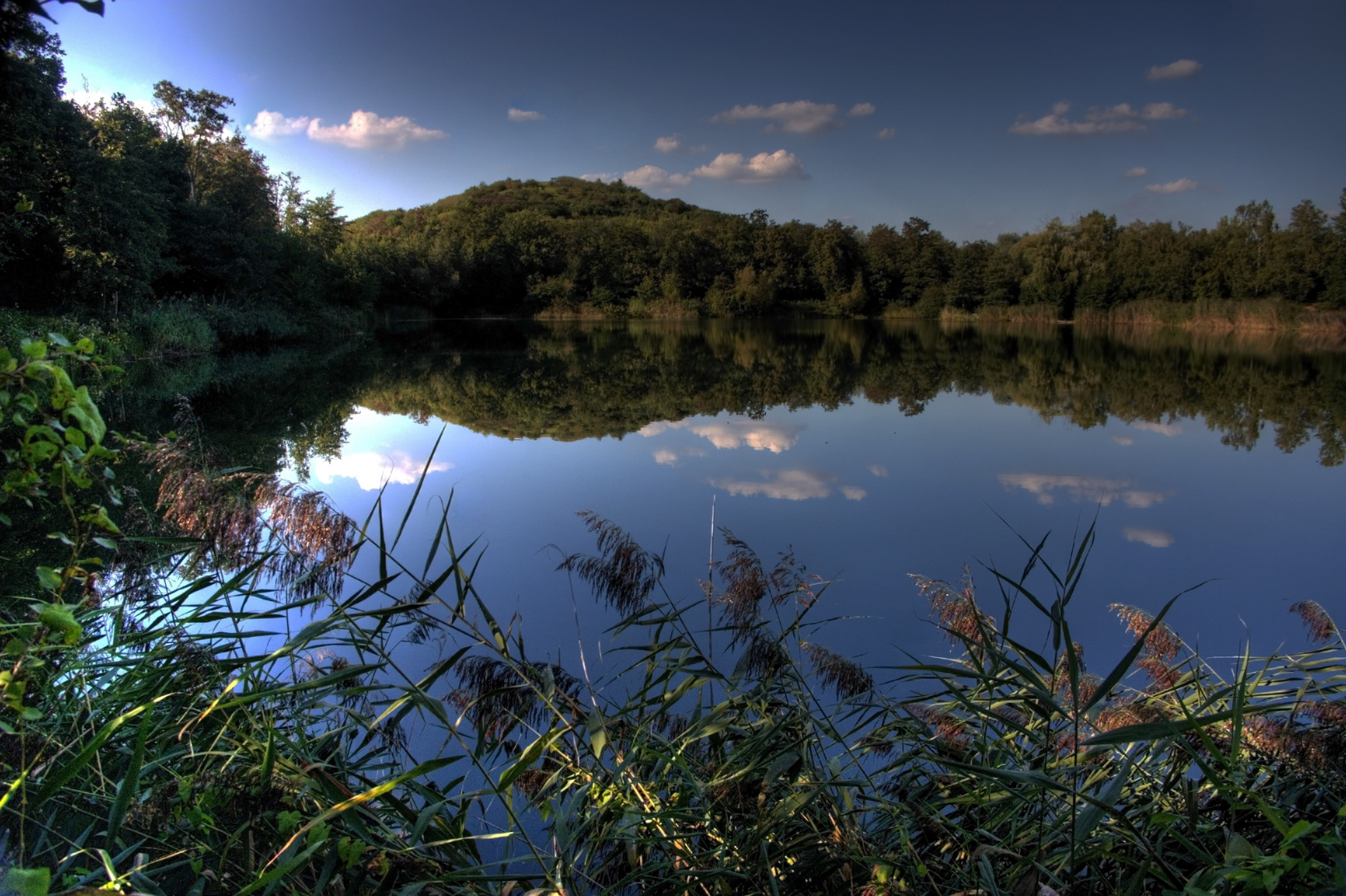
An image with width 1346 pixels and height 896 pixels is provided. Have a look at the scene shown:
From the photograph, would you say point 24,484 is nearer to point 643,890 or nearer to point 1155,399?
point 643,890

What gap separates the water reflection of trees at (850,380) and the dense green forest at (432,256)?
6.43 m

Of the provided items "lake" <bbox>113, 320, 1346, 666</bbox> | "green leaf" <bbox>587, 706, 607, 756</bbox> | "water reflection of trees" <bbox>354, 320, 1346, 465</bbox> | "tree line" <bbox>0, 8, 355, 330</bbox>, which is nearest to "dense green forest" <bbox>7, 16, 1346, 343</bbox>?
"tree line" <bbox>0, 8, 355, 330</bbox>

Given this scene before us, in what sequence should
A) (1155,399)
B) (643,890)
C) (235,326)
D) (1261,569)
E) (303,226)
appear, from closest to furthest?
1. (643,890)
2. (1261,569)
3. (1155,399)
4. (235,326)
5. (303,226)

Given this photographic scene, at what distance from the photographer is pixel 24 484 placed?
A: 4.46 feet

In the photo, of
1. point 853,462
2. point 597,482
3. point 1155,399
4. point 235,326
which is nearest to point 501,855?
point 597,482

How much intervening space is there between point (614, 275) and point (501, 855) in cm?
4650

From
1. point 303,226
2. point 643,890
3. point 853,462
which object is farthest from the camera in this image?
point 303,226

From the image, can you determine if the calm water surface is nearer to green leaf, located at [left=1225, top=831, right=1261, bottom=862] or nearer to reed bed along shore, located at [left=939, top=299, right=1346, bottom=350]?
green leaf, located at [left=1225, top=831, right=1261, bottom=862]

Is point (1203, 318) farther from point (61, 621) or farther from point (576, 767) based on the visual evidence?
point (61, 621)

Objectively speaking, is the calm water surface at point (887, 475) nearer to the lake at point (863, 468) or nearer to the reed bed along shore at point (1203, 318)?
the lake at point (863, 468)

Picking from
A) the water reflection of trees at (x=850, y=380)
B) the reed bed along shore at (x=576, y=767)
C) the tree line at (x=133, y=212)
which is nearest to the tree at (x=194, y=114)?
the tree line at (x=133, y=212)

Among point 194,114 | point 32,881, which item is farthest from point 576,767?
point 194,114

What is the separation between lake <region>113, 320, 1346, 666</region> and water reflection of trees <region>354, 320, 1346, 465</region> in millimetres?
101

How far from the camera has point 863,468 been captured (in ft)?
27.0
